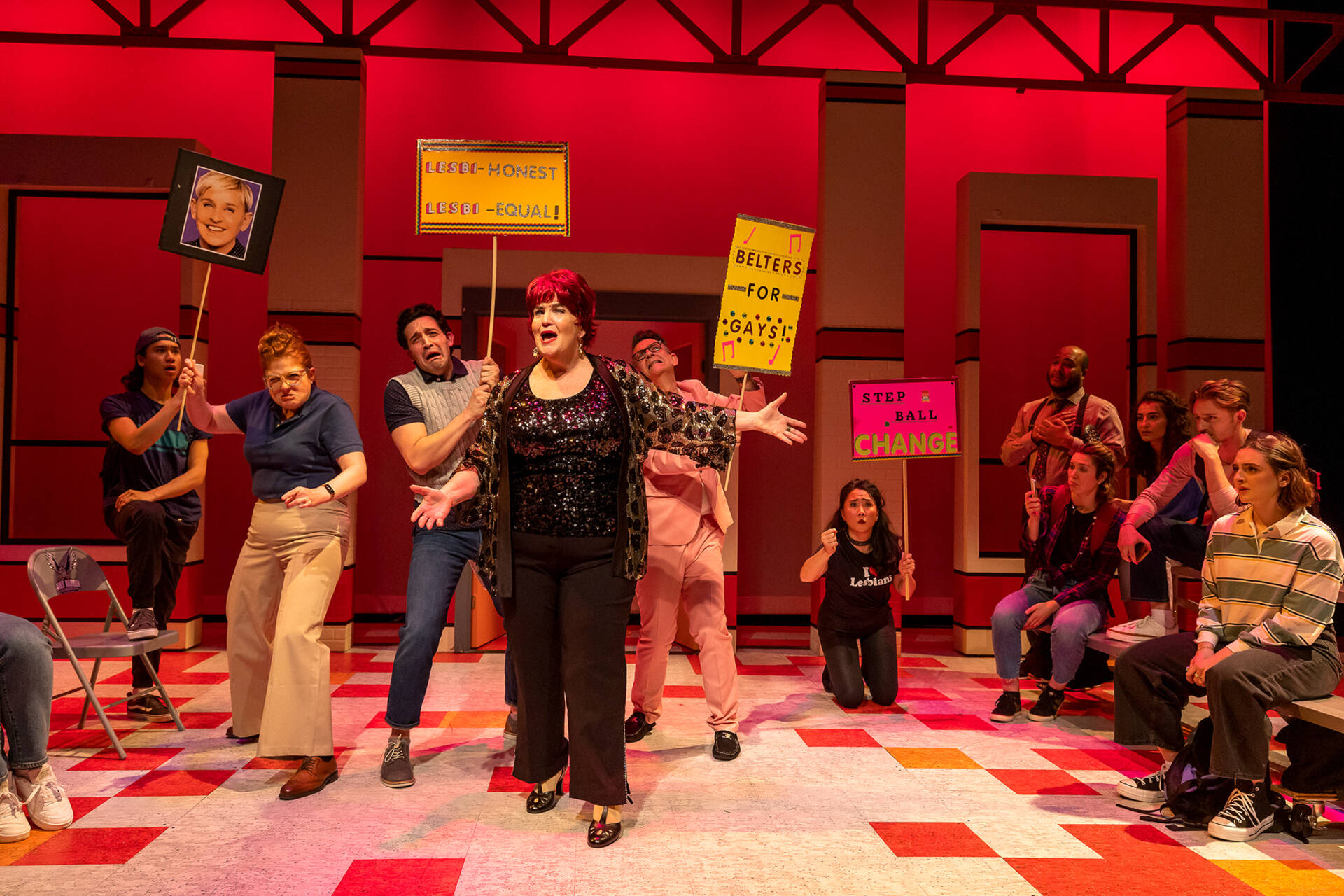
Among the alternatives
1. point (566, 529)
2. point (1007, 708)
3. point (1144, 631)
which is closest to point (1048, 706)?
point (1007, 708)

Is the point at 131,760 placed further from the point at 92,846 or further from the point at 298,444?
the point at 298,444

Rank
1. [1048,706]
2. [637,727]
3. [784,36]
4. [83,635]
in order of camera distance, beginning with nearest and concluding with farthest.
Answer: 1. [637,727]
2. [83,635]
3. [1048,706]
4. [784,36]

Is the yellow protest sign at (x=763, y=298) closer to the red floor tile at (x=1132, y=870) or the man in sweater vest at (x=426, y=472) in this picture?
the man in sweater vest at (x=426, y=472)

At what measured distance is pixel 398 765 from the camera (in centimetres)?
377

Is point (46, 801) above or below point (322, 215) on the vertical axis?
below

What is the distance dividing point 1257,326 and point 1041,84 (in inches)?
92.8

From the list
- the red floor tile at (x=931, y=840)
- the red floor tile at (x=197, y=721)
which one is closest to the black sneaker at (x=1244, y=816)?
the red floor tile at (x=931, y=840)

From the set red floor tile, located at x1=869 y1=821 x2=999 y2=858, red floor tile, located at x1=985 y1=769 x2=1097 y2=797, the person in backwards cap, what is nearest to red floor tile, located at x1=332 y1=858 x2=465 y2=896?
red floor tile, located at x1=869 y1=821 x2=999 y2=858

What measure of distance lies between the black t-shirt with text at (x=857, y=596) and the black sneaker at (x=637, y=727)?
3.98ft

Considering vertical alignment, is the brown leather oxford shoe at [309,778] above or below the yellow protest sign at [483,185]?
below

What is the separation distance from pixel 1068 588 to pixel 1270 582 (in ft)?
5.09

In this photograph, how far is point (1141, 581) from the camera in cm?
463

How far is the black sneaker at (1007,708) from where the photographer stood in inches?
192

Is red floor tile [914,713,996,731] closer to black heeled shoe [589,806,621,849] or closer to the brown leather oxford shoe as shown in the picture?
Answer: black heeled shoe [589,806,621,849]
